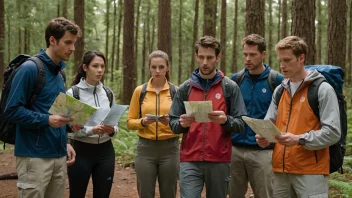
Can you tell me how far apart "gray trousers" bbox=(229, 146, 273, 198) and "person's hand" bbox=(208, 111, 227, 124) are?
1231mm

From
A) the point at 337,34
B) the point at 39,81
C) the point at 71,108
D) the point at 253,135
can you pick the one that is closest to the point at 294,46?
the point at 253,135

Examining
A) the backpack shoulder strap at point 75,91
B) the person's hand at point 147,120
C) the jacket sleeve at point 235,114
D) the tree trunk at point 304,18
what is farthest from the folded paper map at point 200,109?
the tree trunk at point 304,18

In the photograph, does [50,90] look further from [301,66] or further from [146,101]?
[301,66]

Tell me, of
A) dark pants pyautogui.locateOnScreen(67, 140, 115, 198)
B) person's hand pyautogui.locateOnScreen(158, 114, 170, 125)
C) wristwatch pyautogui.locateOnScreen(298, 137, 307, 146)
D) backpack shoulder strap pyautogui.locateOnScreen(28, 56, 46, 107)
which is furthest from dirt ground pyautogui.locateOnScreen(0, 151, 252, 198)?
wristwatch pyautogui.locateOnScreen(298, 137, 307, 146)

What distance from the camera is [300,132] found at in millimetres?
3521

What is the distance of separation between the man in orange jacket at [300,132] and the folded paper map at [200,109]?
626 mm

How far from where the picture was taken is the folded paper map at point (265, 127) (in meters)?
3.29

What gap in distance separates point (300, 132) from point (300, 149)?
0.53ft

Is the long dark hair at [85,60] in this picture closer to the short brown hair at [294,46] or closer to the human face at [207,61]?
the human face at [207,61]

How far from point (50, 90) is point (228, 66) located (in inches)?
1438

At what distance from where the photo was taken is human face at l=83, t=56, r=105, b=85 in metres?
4.61

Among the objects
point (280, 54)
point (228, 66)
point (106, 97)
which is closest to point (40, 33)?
point (228, 66)

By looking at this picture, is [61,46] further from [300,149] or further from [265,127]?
[300,149]

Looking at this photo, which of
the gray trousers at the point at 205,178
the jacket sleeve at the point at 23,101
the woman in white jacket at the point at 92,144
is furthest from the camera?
the woman in white jacket at the point at 92,144
